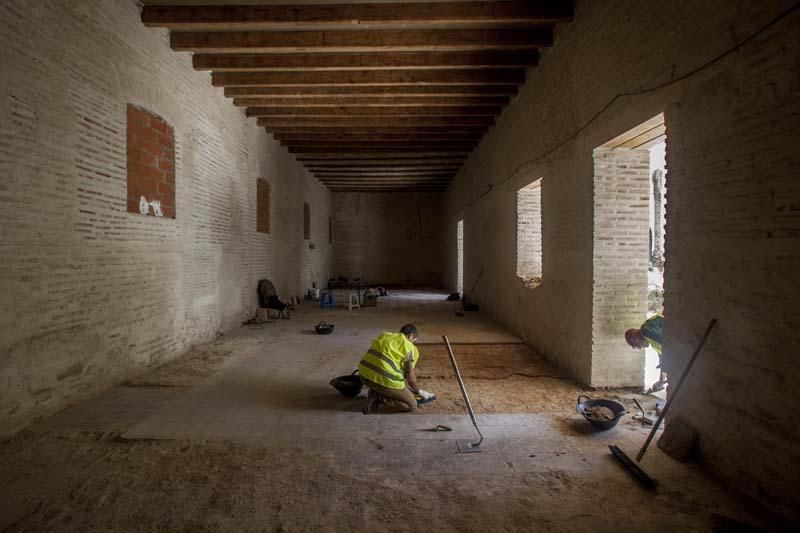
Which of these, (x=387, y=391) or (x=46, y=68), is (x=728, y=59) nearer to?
(x=387, y=391)

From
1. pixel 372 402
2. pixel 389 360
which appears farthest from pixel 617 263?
pixel 372 402

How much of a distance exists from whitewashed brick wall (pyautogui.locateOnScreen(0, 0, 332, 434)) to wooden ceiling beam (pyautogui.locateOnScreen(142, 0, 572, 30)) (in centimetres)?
51

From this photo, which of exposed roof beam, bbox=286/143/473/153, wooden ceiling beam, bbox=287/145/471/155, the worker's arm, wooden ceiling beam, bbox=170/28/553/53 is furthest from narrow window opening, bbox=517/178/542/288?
wooden ceiling beam, bbox=287/145/471/155

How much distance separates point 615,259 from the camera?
14.9ft

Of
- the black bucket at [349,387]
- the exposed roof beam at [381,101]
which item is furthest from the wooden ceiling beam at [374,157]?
the black bucket at [349,387]

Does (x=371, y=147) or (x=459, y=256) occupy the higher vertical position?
(x=371, y=147)

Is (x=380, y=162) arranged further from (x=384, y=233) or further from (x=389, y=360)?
(x=389, y=360)

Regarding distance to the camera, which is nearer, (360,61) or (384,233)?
(360,61)

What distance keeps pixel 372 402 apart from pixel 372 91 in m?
5.55

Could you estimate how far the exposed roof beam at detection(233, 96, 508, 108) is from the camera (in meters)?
7.81

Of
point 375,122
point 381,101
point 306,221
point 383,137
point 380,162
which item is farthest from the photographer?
point 306,221

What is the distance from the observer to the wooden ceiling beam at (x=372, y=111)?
8453 mm

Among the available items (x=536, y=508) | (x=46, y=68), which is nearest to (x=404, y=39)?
(x=46, y=68)

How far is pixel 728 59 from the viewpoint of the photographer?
273cm
